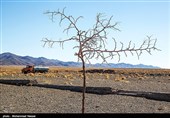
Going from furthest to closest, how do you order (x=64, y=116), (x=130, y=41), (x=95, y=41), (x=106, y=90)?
(x=106, y=90), (x=95, y=41), (x=130, y=41), (x=64, y=116)

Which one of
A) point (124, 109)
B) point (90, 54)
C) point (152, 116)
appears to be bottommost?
point (124, 109)

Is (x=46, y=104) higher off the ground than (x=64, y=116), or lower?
lower

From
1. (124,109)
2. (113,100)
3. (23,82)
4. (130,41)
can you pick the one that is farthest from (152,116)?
(23,82)

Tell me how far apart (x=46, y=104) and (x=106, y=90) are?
724 centimetres

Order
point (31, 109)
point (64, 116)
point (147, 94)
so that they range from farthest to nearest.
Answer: point (147, 94) → point (31, 109) → point (64, 116)

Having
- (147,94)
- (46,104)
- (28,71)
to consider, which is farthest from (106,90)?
(28,71)

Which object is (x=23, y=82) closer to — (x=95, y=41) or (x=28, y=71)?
(x=95, y=41)

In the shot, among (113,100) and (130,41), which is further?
(113,100)

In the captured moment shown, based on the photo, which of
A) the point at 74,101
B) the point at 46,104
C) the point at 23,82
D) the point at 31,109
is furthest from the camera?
the point at 23,82

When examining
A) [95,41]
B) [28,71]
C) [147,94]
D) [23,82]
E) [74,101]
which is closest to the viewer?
[95,41]

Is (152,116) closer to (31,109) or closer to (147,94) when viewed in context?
(31,109)

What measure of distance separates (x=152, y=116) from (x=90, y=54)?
6.87 feet

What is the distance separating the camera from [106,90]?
83.6ft

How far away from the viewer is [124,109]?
1784 centimetres
